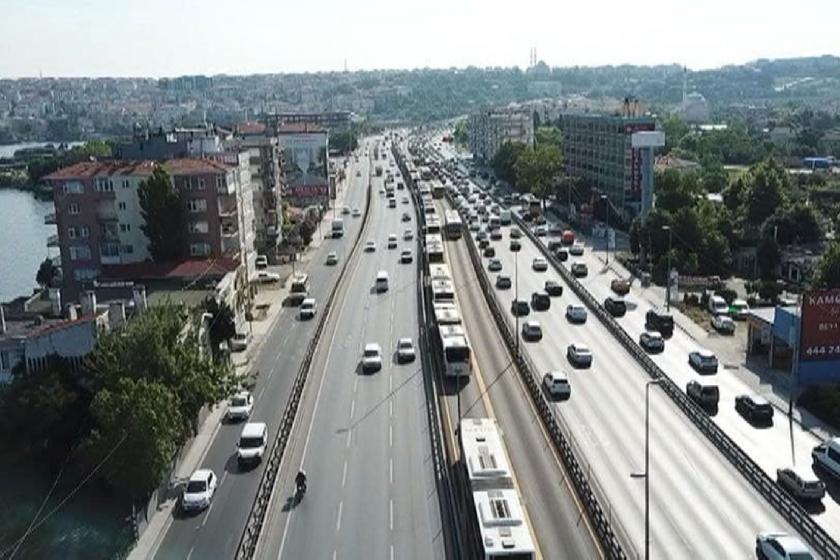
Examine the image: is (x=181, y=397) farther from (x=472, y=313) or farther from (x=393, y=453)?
Result: (x=472, y=313)

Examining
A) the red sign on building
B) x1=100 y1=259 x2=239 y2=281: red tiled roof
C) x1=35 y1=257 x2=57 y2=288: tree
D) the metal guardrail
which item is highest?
x1=100 y1=259 x2=239 y2=281: red tiled roof

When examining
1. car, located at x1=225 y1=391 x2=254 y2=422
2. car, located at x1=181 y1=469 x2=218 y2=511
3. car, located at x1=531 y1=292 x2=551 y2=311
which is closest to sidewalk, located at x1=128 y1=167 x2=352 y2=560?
car, located at x1=225 y1=391 x2=254 y2=422

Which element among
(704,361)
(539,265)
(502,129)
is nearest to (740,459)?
(704,361)

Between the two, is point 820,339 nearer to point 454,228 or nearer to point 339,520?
point 339,520

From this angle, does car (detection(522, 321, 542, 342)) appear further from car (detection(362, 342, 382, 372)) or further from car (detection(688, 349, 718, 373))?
car (detection(688, 349, 718, 373))

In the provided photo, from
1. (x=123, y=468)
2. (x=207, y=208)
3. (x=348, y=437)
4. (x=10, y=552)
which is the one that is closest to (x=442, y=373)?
(x=348, y=437)

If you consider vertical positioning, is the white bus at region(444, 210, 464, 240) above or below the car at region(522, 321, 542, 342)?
above

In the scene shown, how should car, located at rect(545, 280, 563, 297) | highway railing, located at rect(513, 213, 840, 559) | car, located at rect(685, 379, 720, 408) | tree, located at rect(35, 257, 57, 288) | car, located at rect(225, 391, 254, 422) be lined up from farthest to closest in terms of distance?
tree, located at rect(35, 257, 57, 288) < car, located at rect(545, 280, 563, 297) < car, located at rect(225, 391, 254, 422) < car, located at rect(685, 379, 720, 408) < highway railing, located at rect(513, 213, 840, 559)
